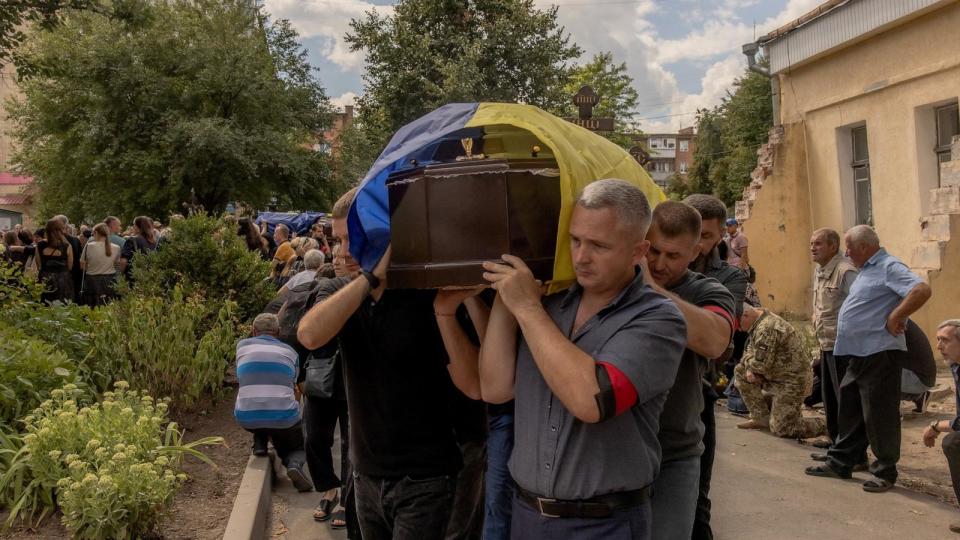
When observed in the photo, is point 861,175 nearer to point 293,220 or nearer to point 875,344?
point 875,344

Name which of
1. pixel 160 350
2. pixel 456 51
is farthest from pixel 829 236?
pixel 456 51

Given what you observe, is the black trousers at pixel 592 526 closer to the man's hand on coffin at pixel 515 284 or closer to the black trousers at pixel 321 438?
the man's hand on coffin at pixel 515 284

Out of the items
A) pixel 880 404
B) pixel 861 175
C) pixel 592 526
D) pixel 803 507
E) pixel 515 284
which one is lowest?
pixel 803 507

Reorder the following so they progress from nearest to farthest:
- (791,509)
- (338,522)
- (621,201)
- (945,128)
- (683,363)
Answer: (621,201) → (683,363) → (338,522) → (791,509) → (945,128)

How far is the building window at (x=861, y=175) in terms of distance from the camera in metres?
14.1

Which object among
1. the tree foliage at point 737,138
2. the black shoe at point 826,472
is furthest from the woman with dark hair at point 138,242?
the tree foliage at point 737,138

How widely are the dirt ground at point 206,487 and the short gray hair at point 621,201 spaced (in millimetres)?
3643

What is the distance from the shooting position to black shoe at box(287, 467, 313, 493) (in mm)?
6551

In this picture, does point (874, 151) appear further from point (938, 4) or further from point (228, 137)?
point (228, 137)

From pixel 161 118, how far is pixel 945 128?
24746 mm

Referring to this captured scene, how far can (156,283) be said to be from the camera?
29.3 ft

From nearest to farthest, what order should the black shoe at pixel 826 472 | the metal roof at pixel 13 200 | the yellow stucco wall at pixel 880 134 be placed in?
the black shoe at pixel 826 472
the yellow stucco wall at pixel 880 134
the metal roof at pixel 13 200

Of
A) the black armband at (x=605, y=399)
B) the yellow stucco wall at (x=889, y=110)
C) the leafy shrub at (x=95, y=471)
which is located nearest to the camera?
the black armband at (x=605, y=399)

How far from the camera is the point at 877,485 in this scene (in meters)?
6.64
